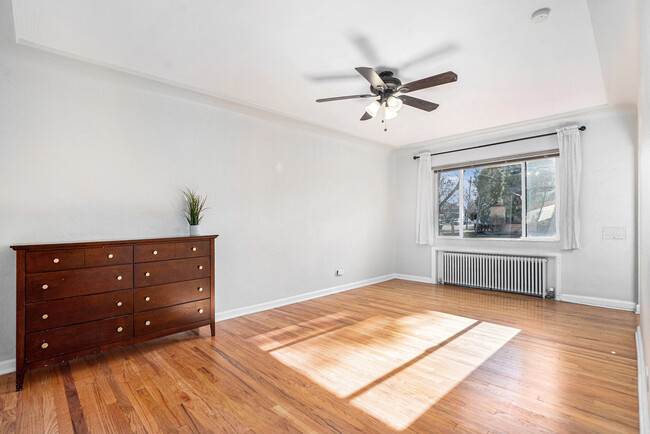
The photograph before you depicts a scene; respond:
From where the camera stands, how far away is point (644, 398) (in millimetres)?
1905

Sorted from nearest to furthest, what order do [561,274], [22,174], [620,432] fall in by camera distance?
[620,432], [22,174], [561,274]

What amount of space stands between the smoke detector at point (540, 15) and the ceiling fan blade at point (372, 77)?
114cm

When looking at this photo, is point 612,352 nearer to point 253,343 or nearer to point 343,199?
point 253,343

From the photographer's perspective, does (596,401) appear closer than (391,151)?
Yes

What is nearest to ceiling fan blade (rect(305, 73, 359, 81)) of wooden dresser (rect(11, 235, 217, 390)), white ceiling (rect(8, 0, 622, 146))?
white ceiling (rect(8, 0, 622, 146))

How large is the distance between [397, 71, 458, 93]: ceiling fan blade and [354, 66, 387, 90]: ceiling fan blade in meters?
0.18

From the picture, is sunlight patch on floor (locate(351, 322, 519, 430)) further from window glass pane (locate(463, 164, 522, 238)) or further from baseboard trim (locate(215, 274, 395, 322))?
window glass pane (locate(463, 164, 522, 238))

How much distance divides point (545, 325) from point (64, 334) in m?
4.57

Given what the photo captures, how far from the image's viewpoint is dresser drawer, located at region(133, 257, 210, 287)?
2.85 meters

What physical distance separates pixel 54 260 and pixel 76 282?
0.75 feet

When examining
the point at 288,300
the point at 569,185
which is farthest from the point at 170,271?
the point at 569,185

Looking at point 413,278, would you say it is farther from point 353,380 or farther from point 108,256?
point 108,256

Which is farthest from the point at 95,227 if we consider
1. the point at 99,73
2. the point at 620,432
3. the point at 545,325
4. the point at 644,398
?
the point at 545,325

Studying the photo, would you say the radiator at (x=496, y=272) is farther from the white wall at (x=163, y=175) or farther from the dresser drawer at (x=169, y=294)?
the dresser drawer at (x=169, y=294)
